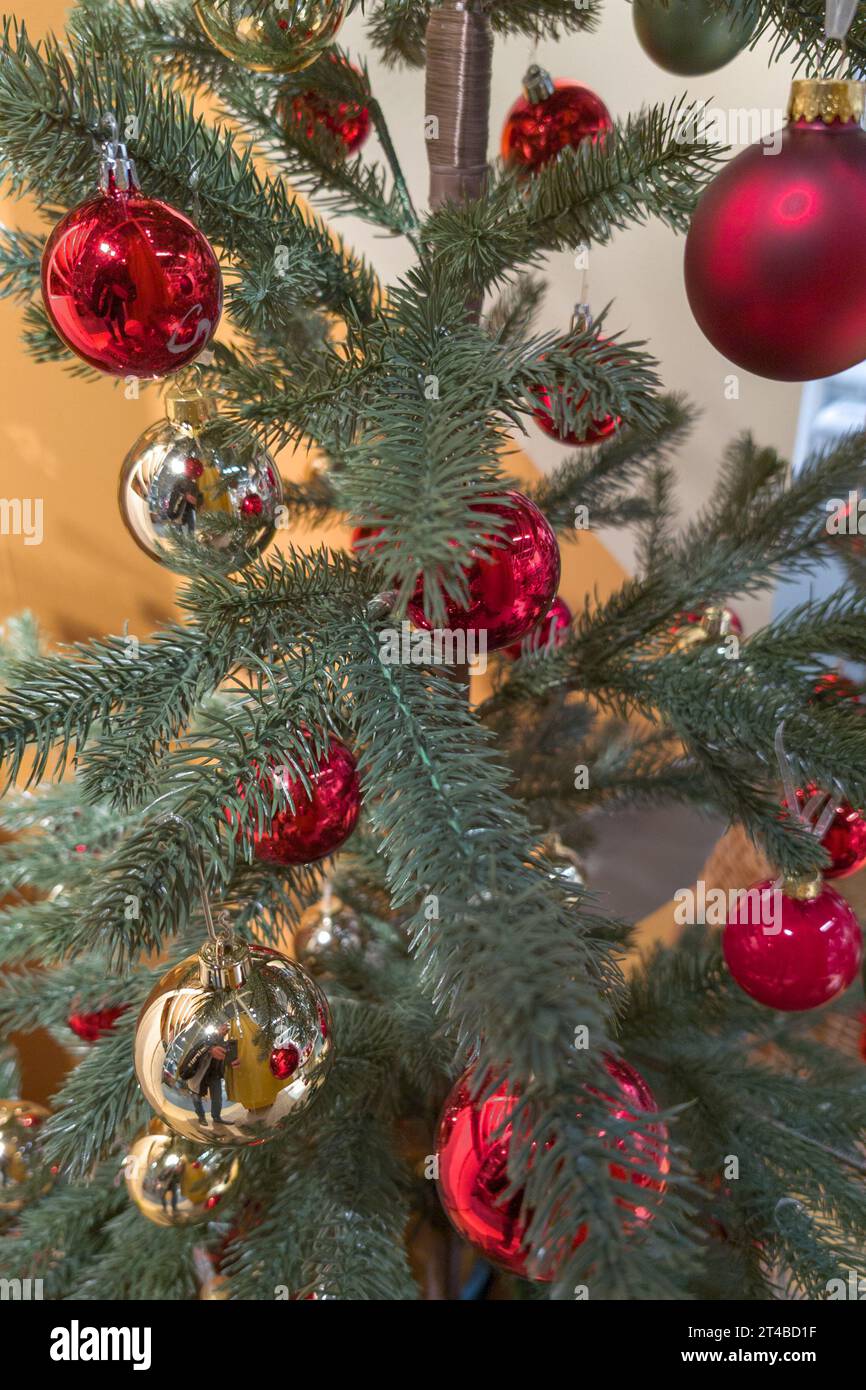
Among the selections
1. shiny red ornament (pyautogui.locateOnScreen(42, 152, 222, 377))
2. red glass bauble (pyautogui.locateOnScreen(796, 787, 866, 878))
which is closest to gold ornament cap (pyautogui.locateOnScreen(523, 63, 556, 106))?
shiny red ornament (pyautogui.locateOnScreen(42, 152, 222, 377))

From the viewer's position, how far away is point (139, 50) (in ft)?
1.95

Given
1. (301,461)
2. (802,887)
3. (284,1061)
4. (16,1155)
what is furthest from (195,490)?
(301,461)

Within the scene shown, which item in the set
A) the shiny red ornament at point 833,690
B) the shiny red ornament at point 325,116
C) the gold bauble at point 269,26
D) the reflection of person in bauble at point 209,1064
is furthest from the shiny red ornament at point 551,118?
the reflection of person in bauble at point 209,1064

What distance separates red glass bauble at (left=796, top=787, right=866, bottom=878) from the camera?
24.8 inches

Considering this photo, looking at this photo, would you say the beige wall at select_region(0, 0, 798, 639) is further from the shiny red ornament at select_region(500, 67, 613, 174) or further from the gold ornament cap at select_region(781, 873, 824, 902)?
the gold ornament cap at select_region(781, 873, 824, 902)

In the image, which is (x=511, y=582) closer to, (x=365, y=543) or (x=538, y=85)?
(x=365, y=543)

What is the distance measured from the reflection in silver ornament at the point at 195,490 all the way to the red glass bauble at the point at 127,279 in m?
0.09

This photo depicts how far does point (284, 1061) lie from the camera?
0.42m

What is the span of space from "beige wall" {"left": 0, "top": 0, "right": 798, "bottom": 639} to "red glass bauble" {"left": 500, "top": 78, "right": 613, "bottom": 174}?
18.3 inches

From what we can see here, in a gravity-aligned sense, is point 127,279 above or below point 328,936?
above

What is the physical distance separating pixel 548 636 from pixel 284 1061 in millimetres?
422

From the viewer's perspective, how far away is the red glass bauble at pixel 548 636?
722 millimetres
